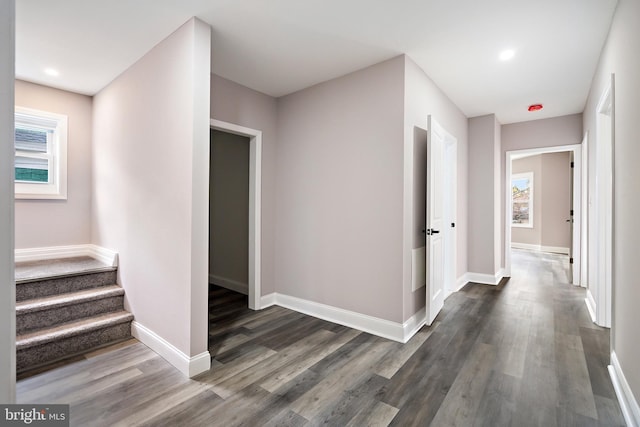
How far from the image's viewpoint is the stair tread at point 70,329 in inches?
89.2

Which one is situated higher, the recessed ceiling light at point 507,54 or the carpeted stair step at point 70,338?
the recessed ceiling light at point 507,54

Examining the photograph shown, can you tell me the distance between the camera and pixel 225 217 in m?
4.40

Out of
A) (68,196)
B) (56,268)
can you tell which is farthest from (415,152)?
(68,196)

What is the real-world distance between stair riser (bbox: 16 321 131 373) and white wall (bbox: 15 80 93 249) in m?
1.62

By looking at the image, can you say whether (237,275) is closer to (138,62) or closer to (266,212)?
(266,212)

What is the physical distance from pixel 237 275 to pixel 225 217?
0.87 meters

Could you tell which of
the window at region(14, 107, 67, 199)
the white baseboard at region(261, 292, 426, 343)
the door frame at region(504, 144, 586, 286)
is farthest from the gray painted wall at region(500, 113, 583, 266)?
the window at region(14, 107, 67, 199)

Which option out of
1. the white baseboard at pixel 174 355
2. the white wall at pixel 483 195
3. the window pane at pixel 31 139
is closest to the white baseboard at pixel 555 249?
the white wall at pixel 483 195

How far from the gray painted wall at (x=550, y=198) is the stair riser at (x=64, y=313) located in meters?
9.37

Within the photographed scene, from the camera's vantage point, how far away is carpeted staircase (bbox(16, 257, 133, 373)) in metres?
2.33

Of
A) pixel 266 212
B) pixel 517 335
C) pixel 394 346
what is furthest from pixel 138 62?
pixel 517 335

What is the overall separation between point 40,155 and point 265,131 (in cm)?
264

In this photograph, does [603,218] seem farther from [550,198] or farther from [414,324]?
[550,198]

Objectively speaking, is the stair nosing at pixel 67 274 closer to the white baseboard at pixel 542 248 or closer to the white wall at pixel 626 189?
the white wall at pixel 626 189
